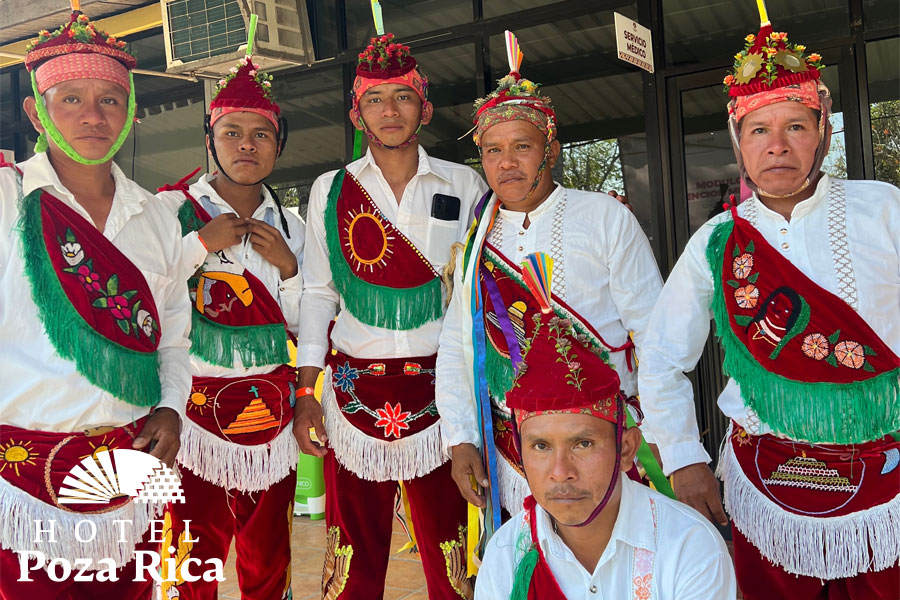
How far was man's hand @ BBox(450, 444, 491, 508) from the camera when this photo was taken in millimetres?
2515

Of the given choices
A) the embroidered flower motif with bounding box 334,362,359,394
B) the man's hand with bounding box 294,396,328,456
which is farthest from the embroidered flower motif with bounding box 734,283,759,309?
the man's hand with bounding box 294,396,328,456

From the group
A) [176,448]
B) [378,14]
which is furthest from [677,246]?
[176,448]

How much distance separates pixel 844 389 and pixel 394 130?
162 centimetres

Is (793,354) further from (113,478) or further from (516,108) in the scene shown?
(113,478)

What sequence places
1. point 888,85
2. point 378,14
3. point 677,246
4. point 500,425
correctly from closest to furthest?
1. point 500,425
2. point 378,14
3. point 888,85
4. point 677,246

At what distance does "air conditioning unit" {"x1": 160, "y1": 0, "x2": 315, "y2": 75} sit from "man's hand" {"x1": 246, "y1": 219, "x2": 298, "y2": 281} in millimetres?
2737

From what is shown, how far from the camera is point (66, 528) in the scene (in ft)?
7.17

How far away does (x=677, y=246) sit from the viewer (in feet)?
15.5

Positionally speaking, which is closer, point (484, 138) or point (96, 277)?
point (96, 277)

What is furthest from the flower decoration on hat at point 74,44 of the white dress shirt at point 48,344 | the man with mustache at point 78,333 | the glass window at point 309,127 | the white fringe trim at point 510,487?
the glass window at point 309,127

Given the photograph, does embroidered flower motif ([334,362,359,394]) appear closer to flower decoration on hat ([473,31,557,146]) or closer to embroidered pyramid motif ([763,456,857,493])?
flower decoration on hat ([473,31,557,146])

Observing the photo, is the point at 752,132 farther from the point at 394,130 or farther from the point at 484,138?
the point at 394,130

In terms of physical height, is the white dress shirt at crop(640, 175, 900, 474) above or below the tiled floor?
above

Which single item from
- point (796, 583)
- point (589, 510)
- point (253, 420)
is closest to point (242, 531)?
point (253, 420)
